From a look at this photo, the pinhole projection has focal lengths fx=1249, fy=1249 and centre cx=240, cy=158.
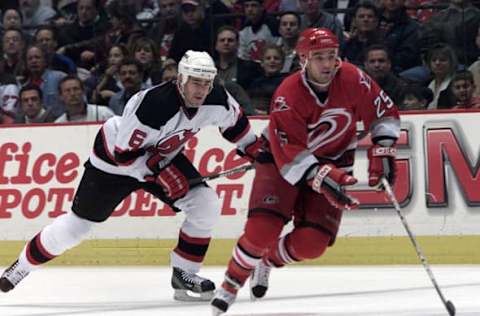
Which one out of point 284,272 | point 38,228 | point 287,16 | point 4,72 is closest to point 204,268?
point 284,272

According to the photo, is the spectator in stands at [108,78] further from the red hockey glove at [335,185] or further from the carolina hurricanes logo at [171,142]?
the red hockey glove at [335,185]

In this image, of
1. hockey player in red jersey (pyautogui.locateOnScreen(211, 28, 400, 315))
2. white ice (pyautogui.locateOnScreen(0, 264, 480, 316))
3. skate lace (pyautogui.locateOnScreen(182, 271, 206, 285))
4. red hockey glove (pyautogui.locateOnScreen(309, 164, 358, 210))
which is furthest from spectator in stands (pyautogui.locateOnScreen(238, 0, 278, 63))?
red hockey glove (pyautogui.locateOnScreen(309, 164, 358, 210))

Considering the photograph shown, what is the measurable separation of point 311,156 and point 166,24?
11.1ft

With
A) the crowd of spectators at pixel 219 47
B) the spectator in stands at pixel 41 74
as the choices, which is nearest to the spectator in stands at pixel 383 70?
the crowd of spectators at pixel 219 47

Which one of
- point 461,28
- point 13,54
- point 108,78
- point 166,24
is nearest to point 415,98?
point 461,28

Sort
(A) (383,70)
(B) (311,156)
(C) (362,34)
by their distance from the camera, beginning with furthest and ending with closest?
(C) (362,34), (A) (383,70), (B) (311,156)

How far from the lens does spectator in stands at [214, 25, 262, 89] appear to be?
7785mm

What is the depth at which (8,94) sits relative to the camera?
833cm

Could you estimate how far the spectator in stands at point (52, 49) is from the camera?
8352 millimetres

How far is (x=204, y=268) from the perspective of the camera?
7.32 metres

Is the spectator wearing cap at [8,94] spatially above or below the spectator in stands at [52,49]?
below

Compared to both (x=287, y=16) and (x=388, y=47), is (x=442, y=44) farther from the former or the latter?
(x=287, y=16)

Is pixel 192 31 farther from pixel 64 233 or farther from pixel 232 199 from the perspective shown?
pixel 64 233

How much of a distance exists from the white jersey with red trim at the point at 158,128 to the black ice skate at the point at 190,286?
1.67 ft
